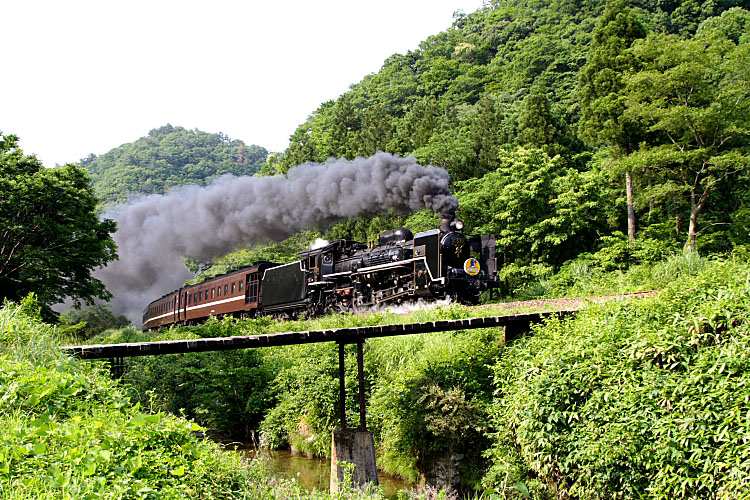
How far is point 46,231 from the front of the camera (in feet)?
64.2

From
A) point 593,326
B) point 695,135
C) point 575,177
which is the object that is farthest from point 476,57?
point 593,326

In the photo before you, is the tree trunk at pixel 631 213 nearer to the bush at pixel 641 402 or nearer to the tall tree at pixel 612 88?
the tall tree at pixel 612 88

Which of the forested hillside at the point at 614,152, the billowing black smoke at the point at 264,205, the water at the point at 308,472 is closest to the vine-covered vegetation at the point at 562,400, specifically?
the water at the point at 308,472

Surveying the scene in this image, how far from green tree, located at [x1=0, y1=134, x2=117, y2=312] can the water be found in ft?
38.5

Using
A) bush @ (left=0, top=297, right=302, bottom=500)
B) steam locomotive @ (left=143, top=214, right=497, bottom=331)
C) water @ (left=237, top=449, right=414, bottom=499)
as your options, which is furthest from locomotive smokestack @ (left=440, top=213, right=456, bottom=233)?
bush @ (left=0, top=297, right=302, bottom=500)

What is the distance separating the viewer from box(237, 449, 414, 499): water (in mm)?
10103

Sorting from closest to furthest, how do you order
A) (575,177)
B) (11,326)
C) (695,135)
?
(11,326), (695,135), (575,177)

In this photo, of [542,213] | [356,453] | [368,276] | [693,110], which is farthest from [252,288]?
[693,110]

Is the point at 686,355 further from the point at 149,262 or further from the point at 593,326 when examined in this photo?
the point at 149,262

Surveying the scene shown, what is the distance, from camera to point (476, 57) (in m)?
56.3

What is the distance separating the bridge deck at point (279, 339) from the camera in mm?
7547

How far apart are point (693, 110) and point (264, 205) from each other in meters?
15.5

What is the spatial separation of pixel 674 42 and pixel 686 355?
1652 cm

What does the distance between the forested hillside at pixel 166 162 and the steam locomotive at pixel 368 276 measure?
43.0 m
